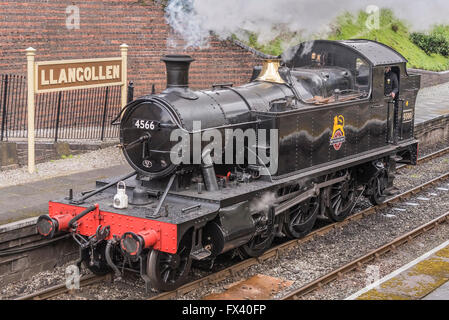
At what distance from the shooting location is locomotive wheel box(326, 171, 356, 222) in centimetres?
966

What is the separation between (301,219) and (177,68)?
3.16 meters

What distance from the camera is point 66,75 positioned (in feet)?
34.7

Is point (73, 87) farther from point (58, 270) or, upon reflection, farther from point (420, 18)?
point (420, 18)

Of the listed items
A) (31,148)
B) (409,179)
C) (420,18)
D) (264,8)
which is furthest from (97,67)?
(409,179)

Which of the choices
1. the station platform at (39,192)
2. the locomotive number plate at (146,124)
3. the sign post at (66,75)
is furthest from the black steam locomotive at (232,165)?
the sign post at (66,75)

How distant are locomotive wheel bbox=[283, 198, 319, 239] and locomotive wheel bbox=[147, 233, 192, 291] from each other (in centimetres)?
204

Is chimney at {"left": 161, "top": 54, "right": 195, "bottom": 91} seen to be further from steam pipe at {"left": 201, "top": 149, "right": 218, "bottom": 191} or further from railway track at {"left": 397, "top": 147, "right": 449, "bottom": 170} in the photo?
railway track at {"left": 397, "top": 147, "right": 449, "bottom": 170}

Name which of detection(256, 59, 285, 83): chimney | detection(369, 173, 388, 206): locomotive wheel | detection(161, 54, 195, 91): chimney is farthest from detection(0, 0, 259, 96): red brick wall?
detection(369, 173, 388, 206): locomotive wheel

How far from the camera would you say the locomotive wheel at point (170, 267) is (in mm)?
6582

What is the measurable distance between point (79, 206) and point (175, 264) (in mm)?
1319

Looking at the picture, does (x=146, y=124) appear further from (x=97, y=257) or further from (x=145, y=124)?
(x=97, y=257)

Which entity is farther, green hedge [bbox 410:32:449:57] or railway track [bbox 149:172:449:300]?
green hedge [bbox 410:32:449:57]

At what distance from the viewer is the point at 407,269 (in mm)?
7555

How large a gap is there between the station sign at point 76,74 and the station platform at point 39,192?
1590 millimetres
